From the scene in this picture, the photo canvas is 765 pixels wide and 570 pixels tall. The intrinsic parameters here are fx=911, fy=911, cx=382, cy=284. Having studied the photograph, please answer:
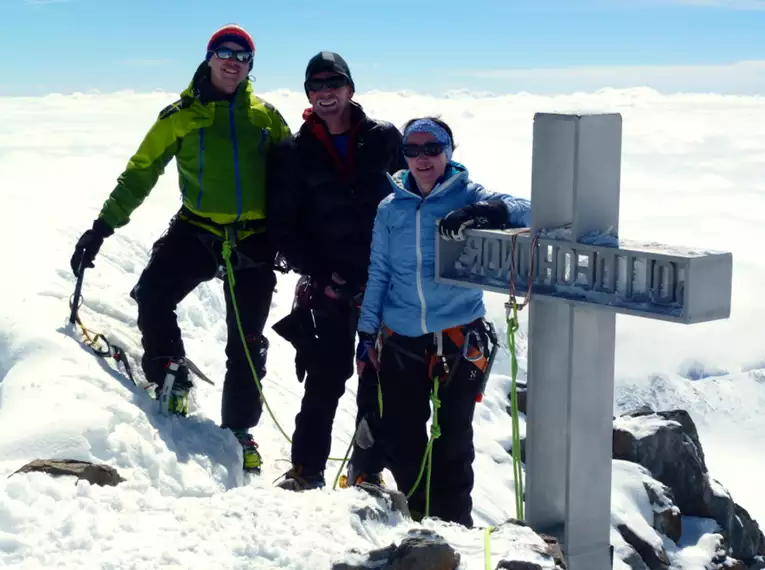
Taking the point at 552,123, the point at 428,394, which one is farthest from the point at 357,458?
the point at 552,123

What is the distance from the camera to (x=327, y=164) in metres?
6.74

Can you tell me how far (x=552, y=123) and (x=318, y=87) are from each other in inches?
108

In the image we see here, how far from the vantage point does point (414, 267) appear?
18.8 feet

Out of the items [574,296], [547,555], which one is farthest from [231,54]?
[547,555]

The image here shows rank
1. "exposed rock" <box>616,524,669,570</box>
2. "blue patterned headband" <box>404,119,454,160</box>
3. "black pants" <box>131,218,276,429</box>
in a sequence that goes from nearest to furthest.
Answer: "blue patterned headband" <box>404,119,454,160</box> → "black pants" <box>131,218,276,429</box> → "exposed rock" <box>616,524,669,570</box>

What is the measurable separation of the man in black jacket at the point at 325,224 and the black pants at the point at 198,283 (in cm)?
43

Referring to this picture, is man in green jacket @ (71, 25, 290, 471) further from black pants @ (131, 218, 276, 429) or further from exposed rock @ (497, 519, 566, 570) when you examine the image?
exposed rock @ (497, 519, 566, 570)

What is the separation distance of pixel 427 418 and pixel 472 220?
1.78 m

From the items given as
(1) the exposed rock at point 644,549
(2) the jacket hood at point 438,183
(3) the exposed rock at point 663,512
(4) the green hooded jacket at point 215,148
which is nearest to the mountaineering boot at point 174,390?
(4) the green hooded jacket at point 215,148

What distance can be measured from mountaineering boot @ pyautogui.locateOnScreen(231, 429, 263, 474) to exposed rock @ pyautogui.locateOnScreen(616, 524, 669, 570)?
9.40 m

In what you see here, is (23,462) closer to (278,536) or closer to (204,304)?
(278,536)

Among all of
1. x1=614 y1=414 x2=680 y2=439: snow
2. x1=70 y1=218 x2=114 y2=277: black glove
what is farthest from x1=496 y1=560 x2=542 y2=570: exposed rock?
x1=614 y1=414 x2=680 y2=439: snow

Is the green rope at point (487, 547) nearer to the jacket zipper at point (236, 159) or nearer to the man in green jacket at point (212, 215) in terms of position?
the man in green jacket at point (212, 215)

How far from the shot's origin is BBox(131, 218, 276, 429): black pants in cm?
734
